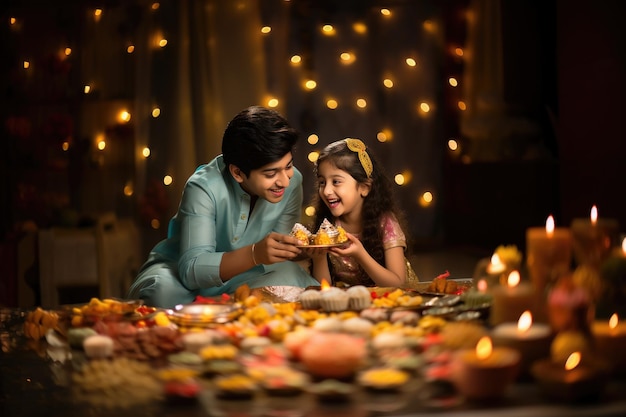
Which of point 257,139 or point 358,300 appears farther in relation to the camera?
point 257,139

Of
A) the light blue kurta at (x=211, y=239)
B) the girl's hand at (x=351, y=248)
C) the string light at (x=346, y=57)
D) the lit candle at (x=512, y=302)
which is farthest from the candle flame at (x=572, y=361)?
the string light at (x=346, y=57)

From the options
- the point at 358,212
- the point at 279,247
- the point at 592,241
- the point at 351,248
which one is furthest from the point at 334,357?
the point at 358,212

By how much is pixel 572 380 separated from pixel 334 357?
10.9 inches

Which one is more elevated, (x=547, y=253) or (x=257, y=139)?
(x=257, y=139)

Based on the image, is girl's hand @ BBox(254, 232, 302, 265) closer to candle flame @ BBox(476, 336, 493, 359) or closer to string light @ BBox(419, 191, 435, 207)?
candle flame @ BBox(476, 336, 493, 359)

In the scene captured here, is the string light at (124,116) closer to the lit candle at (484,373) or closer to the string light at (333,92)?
the string light at (333,92)

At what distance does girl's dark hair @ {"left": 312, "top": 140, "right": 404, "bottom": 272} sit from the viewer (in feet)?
7.60

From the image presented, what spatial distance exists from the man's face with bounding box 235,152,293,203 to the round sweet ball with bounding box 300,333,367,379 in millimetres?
1050

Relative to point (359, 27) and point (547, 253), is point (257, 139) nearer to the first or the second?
point (547, 253)

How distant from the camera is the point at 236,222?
7.48 feet

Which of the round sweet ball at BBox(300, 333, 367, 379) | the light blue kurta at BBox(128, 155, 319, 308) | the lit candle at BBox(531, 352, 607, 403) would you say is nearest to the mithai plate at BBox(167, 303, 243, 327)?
the round sweet ball at BBox(300, 333, 367, 379)

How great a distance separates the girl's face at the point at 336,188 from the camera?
2.27m

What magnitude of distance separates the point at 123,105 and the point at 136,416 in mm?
2324

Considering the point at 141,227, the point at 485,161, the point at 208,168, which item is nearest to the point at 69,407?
the point at 208,168
